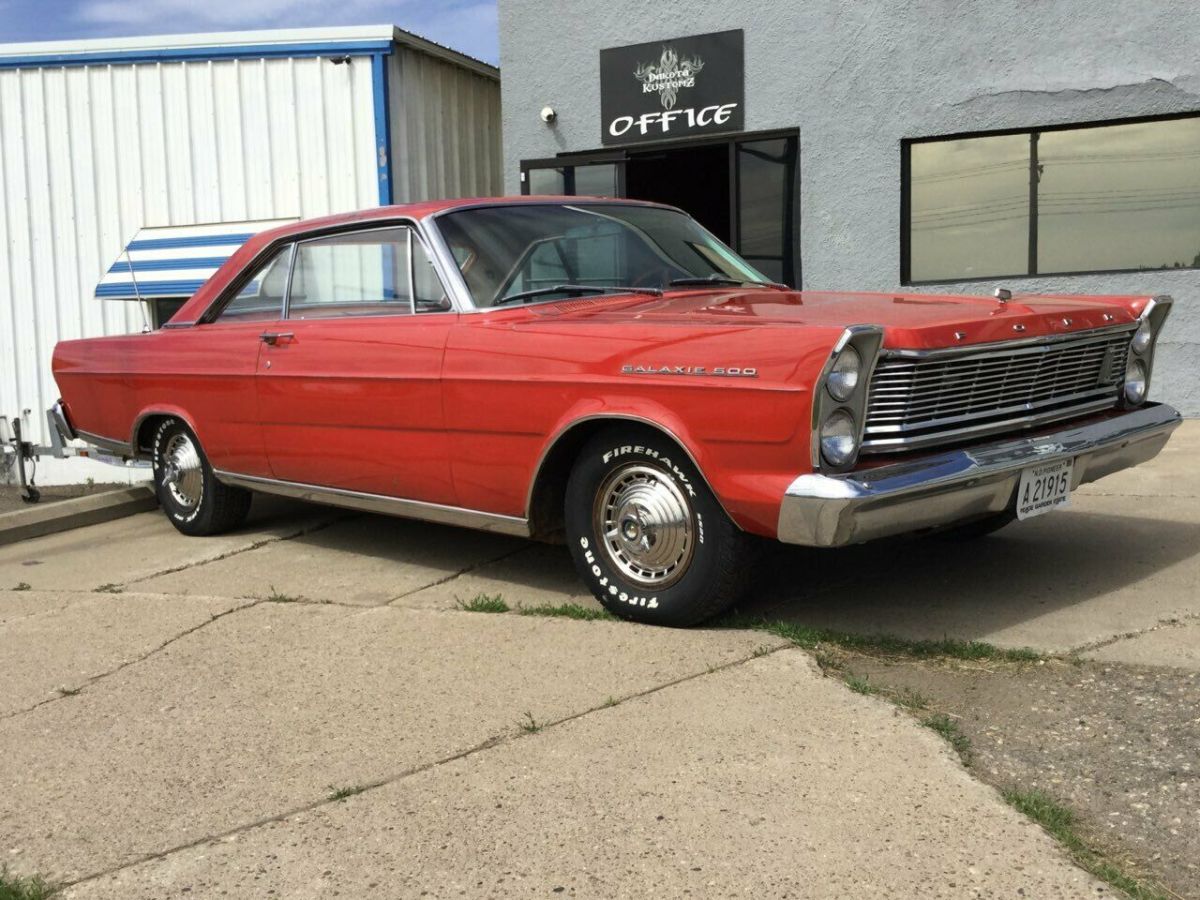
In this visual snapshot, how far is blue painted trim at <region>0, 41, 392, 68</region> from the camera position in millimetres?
10570

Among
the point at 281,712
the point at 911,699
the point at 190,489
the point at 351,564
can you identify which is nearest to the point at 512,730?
the point at 281,712

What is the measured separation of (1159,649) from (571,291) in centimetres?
246

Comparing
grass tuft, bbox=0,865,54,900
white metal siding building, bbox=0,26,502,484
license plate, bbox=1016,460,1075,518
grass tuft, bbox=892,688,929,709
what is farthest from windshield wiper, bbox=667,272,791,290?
white metal siding building, bbox=0,26,502,484

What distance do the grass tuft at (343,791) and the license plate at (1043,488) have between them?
7.69 feet

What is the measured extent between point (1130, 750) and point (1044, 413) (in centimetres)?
164

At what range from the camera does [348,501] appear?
5492 mm

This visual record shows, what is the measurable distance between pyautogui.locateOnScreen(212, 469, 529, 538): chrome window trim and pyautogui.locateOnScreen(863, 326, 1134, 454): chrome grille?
1.44 meters

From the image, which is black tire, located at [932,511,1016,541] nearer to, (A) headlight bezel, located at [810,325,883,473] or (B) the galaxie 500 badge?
(A) headlight bezel, located at [810,325,883,473]

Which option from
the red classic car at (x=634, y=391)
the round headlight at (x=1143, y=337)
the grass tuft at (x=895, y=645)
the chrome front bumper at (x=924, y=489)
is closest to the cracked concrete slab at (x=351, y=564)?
the red classic car at (x=634, y=391)

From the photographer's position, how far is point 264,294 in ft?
19.8

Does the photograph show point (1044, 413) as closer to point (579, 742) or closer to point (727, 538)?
point (727, 538)

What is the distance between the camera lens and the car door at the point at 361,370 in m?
4.97

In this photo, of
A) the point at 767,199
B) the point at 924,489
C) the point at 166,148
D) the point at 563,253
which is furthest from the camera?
the point at 166,148

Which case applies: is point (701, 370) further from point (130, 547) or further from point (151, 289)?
point (151, 289)
